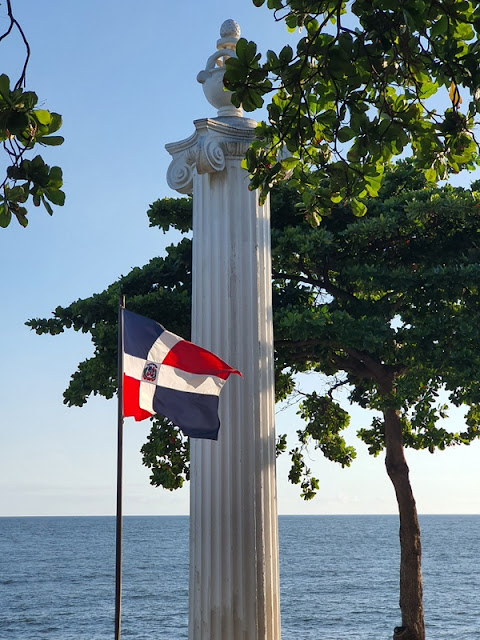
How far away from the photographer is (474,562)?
90.2 metres

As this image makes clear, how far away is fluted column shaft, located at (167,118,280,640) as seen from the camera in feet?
27.9

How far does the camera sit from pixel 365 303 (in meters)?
15.6

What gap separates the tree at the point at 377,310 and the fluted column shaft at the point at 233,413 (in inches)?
168

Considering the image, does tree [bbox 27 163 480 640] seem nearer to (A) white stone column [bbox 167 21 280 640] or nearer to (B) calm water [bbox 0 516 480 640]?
(A) white stone column [bbox 167 21 280 640]

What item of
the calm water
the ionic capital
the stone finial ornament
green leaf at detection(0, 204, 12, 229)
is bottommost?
the calm water

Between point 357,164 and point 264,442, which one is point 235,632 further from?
point 357,164

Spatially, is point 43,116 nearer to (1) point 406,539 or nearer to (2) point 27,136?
(2) point 27,136

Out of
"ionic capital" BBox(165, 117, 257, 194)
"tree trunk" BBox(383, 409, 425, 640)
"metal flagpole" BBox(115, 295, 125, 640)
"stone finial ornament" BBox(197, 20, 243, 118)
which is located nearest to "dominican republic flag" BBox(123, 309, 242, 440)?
"metal flagpole" BBox(115, 295, 125, 640)

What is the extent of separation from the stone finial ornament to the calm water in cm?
3323

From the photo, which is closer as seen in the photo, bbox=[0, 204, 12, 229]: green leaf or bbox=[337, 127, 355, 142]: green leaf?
bbox=[0, 204, 12, 229]: green leaf

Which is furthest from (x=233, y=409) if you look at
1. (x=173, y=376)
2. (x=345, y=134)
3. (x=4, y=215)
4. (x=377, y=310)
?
(x=377, y=310)

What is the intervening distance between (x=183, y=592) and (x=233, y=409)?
191ft

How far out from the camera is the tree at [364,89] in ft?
16.1

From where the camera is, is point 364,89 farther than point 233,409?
No
